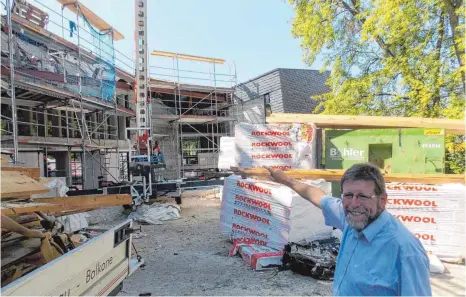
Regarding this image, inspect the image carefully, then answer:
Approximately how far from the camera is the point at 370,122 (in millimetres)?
5656

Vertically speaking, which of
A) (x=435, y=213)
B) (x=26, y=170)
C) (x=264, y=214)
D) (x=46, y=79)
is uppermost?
(x=46, y=79)

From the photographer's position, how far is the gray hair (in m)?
1.58

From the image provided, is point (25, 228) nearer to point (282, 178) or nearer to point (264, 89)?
point (282, 178)

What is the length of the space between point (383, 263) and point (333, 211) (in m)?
0.74

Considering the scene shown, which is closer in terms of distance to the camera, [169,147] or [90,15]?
[90,15]

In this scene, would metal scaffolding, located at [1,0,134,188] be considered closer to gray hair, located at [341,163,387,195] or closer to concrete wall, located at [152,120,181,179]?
concrete wall, located at [152,120,181,179]

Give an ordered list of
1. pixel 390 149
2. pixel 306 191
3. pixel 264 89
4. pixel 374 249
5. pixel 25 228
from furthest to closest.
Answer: pixel 264 89 → pixel 390 149 → pixel 306 191 → pixel 25 228 → pixel 374 249

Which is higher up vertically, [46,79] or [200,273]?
[46,79]

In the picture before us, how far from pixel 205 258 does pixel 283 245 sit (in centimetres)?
139

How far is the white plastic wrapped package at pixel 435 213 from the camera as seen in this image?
451 centimetres

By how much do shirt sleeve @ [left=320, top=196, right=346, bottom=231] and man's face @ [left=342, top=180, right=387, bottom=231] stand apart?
18.0 inches

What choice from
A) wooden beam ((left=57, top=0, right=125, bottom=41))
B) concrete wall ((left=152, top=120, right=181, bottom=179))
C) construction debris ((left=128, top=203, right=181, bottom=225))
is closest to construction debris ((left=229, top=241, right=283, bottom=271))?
construction debris ((left=128, top=203, right=181, bottom=225))

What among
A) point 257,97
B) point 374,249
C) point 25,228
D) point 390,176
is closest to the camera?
point 374,249

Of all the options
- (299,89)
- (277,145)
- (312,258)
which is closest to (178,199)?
(277,145)
